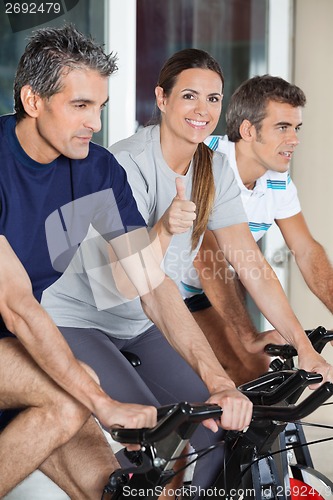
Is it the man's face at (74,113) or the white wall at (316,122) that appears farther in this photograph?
the white wall at (316,122)

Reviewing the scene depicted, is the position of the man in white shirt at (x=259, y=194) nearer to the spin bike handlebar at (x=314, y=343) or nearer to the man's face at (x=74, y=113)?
the spin bike handlebar at (x=314, y=343)

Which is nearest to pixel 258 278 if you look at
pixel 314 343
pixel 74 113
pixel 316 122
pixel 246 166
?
pixel 314 343

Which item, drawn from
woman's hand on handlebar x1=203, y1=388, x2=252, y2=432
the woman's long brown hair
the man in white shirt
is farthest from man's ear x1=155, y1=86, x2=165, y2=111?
woman's hand on handlebar x1=203, y1=388, x2=252, y2=432

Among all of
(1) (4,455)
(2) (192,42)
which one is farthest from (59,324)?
(2) (192,42)

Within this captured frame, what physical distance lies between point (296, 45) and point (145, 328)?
95.9 inches

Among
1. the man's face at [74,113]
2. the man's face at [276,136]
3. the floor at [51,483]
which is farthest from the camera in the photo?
the floor at [51,483]

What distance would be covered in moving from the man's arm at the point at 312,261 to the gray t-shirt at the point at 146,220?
0.42m

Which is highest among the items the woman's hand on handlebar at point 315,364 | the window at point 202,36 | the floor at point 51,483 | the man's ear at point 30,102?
the window at point 202,36

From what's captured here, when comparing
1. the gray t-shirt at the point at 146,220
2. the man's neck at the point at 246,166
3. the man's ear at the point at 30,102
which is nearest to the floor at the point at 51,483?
the gray t-shirt at the point at 146,220

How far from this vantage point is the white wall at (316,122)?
4.26 metres

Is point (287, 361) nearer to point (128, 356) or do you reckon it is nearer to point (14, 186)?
point (128, 356)

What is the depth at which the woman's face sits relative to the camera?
2.47m

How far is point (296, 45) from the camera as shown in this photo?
14.3 feet

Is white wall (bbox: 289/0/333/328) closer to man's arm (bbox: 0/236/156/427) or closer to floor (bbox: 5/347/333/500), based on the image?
floor (bbox: 5/347/333/500)
